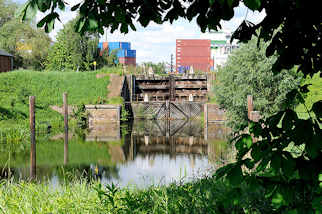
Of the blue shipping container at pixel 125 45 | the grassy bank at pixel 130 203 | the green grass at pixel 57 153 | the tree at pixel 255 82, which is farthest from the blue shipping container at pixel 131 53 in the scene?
the grassy bank at pixel 130 203

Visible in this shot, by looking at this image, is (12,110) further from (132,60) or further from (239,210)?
(132,60)

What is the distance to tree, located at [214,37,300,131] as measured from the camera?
41.7 feet

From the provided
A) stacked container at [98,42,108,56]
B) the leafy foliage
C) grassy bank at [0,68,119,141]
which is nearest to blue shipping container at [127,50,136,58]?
stacked container at [98,42,108,56]

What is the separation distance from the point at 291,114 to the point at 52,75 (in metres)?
25.1

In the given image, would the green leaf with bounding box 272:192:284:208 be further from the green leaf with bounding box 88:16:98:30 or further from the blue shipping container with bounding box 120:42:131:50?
the blue shipping container with bounding box 120:42:131:50

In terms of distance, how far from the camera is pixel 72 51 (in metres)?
33.5

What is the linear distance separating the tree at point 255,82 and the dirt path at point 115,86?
504 inches

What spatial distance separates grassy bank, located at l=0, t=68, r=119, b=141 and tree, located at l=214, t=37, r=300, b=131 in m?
11.0

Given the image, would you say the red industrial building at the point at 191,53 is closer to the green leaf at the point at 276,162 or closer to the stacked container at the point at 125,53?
the stacked container at the point at 125,53

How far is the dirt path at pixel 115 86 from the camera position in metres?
25.8

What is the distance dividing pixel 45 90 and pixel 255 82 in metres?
15.8

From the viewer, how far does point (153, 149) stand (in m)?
15.7

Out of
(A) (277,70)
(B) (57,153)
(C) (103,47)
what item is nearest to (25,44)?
(C) (103,47)

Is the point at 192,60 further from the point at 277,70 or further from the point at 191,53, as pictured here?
the point at 277,70
